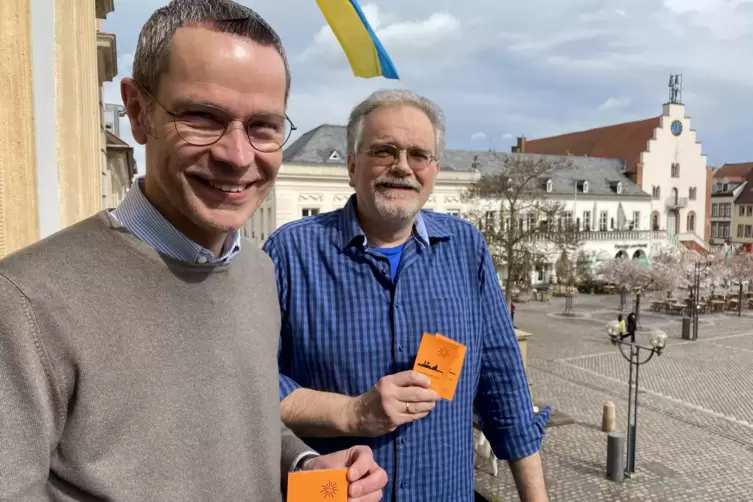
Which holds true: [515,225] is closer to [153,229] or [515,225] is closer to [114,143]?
[114,143]

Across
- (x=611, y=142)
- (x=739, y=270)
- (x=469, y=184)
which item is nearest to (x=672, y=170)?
(x=611, y=142)

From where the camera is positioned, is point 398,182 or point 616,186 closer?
point 398,182

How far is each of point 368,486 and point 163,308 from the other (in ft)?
2.89

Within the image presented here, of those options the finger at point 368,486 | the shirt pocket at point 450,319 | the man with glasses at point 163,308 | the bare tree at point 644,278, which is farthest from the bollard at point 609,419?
the bare tree at point 644,278

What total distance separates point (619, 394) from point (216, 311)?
49.7 feet

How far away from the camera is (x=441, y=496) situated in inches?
87.4

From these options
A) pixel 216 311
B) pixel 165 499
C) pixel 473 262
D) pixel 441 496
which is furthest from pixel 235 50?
pixel 441 496

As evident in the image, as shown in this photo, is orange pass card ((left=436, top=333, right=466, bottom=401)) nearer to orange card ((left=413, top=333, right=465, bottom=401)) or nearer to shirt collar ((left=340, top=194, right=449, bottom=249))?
orange card ((left=413, top=333, right=465, bottom=401))

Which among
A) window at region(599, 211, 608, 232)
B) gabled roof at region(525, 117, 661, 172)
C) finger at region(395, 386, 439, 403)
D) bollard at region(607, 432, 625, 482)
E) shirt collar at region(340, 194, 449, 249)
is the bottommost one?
bollard at region(607, 432, 625, 482)

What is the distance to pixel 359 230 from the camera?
2334 mm

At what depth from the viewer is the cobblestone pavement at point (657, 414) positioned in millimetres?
8992

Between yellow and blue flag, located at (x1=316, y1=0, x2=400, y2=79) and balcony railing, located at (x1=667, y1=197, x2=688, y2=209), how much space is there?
5005 centimetres

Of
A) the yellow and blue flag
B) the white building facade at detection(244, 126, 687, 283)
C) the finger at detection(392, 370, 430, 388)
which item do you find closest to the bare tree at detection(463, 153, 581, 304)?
the white building facade at detection(244, 126, 687, 283)

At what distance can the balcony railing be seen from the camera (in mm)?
46375
